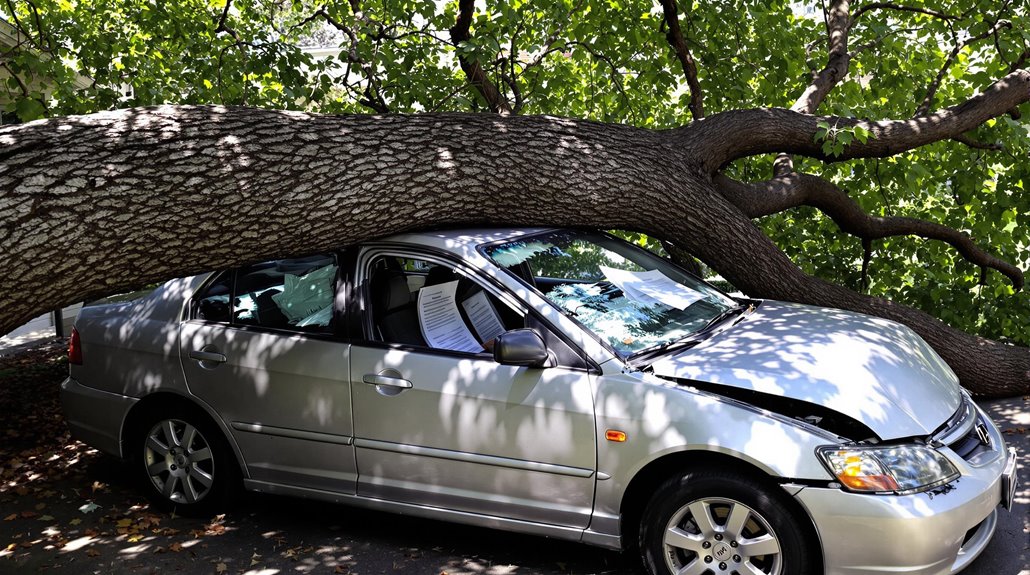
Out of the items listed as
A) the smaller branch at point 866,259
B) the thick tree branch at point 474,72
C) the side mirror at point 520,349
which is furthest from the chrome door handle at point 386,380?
the smaller branch at point 866,259

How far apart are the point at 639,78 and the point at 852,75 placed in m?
2.34

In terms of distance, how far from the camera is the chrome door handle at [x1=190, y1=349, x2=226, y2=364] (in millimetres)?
5199

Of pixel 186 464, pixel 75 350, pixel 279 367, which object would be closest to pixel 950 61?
pixel 279 367

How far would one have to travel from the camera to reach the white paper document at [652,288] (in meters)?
5.07

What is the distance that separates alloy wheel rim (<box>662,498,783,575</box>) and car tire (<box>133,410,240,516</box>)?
2701 mm

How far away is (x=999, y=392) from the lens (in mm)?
7180

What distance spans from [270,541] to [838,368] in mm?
3204

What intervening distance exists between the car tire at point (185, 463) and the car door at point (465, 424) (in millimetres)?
1028

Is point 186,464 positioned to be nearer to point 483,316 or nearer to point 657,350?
point 483,316

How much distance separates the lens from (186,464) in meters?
5.50

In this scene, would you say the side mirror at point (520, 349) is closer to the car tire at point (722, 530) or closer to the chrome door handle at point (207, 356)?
the car tire at point (722, 530)

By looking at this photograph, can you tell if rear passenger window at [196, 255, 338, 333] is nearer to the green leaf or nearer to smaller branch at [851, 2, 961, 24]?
the green leaf

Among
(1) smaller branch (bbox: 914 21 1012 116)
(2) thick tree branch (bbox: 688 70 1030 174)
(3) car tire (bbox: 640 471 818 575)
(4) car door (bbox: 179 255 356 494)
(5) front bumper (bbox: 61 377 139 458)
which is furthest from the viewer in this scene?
(1) smaller branch (bbox: 914 21 1012 116)

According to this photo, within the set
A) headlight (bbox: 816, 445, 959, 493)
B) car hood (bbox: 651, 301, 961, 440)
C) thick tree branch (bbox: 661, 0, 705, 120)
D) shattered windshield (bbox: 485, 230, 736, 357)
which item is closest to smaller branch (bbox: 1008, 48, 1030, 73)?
thick tree branch (bbox: 661, 0, 705, 120)
